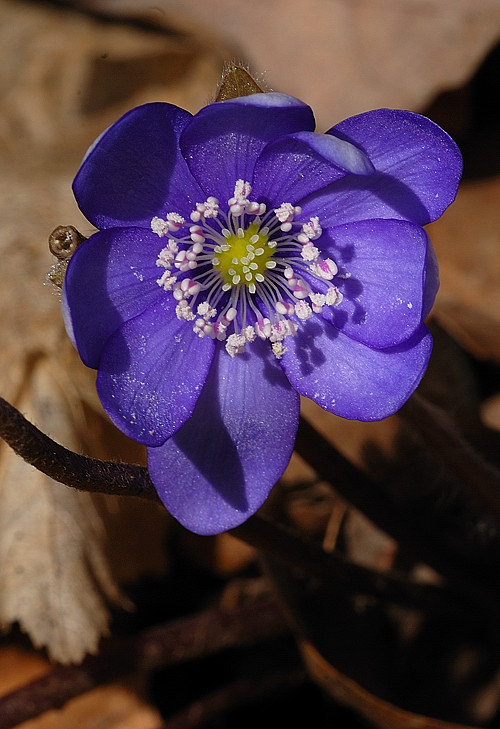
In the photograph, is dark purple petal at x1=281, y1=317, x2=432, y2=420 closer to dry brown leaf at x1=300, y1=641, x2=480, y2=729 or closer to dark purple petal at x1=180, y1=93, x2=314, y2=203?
dark purple petal at x1=180, y1=93, x2=314, y2=203

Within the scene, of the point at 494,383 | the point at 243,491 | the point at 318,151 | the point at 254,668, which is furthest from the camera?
the point at 494,383

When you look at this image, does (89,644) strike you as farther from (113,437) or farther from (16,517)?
(113,437)

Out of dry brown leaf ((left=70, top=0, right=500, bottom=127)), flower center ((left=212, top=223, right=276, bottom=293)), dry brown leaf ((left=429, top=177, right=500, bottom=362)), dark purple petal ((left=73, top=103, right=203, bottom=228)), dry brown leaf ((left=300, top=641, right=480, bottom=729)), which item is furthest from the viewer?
dry brown leaf ((left=70, top=0, right=500, bottom=127))

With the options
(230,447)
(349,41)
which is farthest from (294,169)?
(349,41)

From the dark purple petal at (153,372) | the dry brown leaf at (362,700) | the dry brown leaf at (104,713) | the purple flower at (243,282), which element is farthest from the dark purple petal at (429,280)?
the dry brown leaf at (104,713)

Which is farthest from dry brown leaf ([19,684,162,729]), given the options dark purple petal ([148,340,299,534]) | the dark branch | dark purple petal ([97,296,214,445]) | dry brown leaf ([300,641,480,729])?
dark purple petal ([97,296,214,445])

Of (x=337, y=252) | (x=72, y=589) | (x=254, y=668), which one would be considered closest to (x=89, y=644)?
(x=72, y=589)
